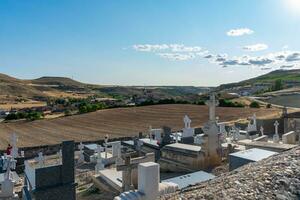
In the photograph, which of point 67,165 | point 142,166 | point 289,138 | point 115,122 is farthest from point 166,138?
point 115,122

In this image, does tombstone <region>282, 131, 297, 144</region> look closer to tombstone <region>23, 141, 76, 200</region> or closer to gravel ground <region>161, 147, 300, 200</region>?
gravel ground <region>161, 147, 300, 200</region>

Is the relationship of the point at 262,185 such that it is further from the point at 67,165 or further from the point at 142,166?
the point at 67,165

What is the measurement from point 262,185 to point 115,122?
107 ft

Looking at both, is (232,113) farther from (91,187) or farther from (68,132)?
(91,187)

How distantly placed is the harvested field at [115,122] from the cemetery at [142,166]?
900cm

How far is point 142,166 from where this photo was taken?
18.1 ft

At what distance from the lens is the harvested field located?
96.1 ft

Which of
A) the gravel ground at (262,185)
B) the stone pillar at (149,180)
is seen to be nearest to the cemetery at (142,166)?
the stone pillar at (149,180)

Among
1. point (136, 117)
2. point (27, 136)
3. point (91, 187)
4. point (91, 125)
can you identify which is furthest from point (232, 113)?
point (91, 187)

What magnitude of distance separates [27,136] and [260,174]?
87.7 feet

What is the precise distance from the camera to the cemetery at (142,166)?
730 cm

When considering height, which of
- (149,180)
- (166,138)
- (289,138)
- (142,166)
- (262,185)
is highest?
(142,166)

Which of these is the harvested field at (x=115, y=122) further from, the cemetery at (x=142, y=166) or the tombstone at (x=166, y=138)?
the tombstone at (x=166, y=138)

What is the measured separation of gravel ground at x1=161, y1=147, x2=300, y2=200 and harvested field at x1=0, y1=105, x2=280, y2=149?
22.4 metres
